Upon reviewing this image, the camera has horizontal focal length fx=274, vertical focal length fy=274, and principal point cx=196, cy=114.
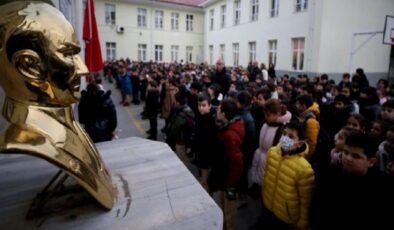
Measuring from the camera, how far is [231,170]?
2.72 meters

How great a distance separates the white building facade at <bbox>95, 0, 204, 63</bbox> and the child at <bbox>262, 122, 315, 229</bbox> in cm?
2234

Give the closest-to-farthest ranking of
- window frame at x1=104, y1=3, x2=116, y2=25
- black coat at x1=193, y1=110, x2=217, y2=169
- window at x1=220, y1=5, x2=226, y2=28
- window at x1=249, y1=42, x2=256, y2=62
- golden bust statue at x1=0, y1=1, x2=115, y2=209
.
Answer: golden bust statue at x1=0, y1=1, x2=115, y2=209 → black coat at x1=193, y1=110, x2=217, y2=169 → window at x1=249, y1=42, x2=256, y2=62 → window at x1=220, y1=5, x2=226, y2=28 → window frame at x1=104, y1=3, x2=116, y2=25

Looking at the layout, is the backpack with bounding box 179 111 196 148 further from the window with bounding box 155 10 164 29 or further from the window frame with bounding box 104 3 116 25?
the window with bounding box 155 10 164 29

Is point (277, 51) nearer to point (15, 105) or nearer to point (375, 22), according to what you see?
point (375, 22)

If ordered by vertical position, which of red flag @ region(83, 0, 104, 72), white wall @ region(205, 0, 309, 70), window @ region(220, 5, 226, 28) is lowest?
red flag @ region(83, 0, 104, 72)

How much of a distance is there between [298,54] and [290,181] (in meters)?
13.5

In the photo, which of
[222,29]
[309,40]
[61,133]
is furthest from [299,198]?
[222,29]

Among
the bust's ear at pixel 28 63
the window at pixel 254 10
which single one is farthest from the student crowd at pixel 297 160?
the window at pixel 254 10

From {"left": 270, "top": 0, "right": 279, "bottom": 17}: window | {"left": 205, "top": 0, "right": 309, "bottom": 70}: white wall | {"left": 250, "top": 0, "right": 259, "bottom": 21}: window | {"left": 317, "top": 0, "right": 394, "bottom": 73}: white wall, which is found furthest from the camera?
{"left": 250, "top": 0, "right": 259, "bottom": 21}: window

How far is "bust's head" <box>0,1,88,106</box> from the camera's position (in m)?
1.17

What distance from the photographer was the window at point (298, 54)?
14102 mm

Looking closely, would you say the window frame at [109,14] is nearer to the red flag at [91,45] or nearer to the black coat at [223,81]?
the black coat at [223,81]

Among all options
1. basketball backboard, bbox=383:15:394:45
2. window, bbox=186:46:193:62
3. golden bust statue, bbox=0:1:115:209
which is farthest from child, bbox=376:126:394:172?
window, bbox=186:46:193:62

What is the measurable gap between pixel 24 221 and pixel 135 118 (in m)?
7.41
